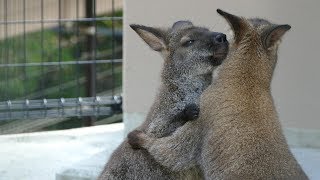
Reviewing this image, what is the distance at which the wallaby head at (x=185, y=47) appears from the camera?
200 inches

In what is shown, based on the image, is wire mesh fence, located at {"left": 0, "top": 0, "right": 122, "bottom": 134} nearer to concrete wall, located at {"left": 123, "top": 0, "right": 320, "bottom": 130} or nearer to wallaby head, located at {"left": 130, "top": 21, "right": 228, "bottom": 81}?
concrete wall, located at {"left": 123, "top": 0, "right": 320, "bottom": 130}

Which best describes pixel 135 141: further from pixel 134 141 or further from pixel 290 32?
pixel 290 32

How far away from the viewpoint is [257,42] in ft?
14.2

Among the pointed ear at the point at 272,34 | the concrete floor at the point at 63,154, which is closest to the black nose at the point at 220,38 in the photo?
the pointed ear at the point at 272,34

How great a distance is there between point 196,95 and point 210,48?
30cm

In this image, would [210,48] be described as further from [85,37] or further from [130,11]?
[85,37]

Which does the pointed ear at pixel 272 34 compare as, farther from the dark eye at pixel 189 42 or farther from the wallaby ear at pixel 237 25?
the dark eye at pixel 189 42

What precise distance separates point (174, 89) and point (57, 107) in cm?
459

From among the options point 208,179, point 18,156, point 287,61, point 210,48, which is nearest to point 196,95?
point 210,48

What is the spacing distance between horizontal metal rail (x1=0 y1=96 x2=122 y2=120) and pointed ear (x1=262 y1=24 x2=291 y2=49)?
17.9 ft

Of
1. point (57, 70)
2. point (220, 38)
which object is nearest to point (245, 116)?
point (220, 38)

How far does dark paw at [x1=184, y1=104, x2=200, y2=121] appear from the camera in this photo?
4.76 m

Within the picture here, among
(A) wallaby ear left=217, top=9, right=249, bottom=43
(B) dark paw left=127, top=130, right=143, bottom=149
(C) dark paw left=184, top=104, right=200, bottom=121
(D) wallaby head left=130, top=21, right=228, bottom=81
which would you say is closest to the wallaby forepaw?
(B) dark paw left=127, top=130, right=143, bottom=149

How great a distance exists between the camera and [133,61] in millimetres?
7793
